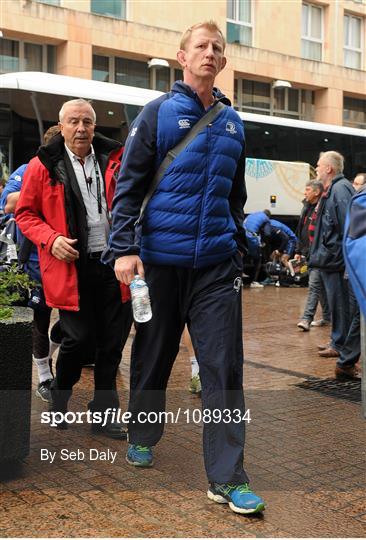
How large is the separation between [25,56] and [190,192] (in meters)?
22.0

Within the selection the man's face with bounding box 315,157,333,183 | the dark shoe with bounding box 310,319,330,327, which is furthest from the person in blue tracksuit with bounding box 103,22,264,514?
the dark shoe with bounding box 310,319,330,327

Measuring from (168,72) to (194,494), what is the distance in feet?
81.9

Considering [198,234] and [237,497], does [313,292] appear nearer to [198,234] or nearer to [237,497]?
[198,234]

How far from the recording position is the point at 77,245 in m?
4.59

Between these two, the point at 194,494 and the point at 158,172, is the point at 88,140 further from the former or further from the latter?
the point at 194,494

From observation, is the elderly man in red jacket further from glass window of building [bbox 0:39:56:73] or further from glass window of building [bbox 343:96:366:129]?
glass window of building [bbox 343:96:366:129]

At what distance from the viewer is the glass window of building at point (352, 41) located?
106ft

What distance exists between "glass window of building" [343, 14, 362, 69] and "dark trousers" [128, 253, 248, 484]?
3071cm

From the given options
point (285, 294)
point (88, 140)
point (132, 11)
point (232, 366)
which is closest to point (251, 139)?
point (285, 294)

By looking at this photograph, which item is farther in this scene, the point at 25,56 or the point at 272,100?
the point at 272,100

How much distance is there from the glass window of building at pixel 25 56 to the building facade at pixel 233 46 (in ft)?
0.10

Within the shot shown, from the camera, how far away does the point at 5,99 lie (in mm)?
14531

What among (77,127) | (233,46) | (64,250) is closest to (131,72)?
(233,46)

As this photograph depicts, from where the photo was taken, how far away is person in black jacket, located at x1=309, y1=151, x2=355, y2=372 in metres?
7.09
